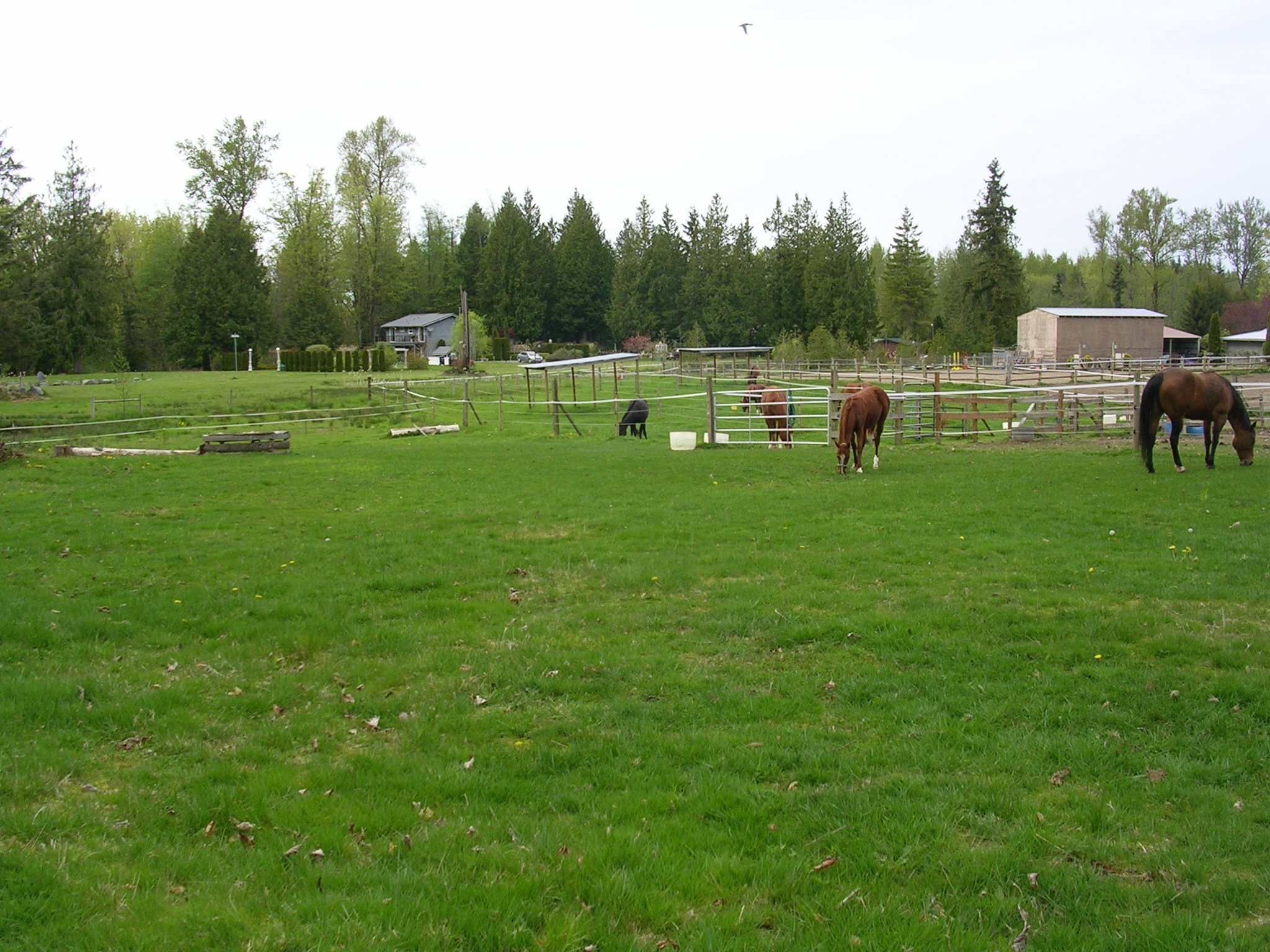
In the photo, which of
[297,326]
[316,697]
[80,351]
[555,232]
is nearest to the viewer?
[316,697]

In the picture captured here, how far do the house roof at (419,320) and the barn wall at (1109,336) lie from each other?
49.4 metres

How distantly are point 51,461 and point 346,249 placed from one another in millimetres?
62037

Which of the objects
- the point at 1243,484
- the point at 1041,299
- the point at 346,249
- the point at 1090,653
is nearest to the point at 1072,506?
the point at 1243,484

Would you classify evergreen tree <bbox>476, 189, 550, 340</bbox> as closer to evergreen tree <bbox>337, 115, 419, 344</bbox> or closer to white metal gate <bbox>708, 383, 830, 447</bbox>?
evergreen tree <bbox>337, 115, 419, 344</bbox>

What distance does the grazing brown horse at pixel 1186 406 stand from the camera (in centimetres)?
1356

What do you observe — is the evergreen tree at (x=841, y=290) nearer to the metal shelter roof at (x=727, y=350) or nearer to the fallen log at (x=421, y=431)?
the metal shelter roof at (x=727, y=350)

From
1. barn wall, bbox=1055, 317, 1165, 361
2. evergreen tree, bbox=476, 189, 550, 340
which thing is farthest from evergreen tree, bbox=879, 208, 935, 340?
evergreen tree, bbox=476, 189, 550, 340

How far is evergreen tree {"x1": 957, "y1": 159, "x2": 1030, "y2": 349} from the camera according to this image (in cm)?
6756

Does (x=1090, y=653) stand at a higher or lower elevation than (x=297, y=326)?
lower

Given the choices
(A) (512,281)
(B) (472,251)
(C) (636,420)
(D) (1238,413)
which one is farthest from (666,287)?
(D) (1238,413)

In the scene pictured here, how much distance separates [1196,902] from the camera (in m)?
3.37

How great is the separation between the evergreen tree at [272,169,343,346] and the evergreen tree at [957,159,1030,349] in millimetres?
50098

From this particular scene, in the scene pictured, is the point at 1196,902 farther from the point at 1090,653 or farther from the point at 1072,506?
the point at 1072,506

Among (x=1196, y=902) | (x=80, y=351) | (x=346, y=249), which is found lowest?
(x=1196, y=902)
